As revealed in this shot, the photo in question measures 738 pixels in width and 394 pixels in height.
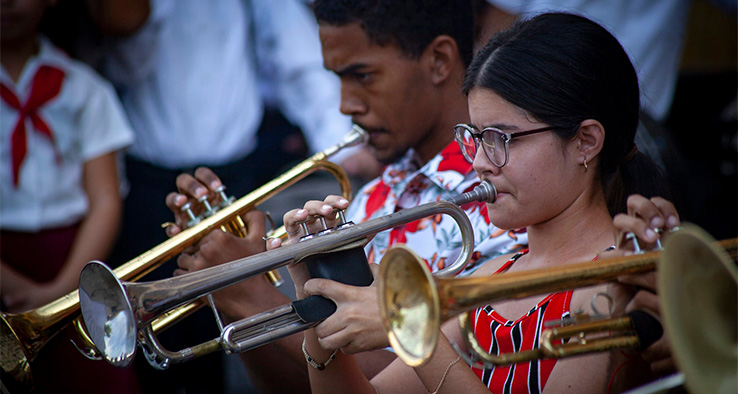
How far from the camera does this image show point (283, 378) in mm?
2398

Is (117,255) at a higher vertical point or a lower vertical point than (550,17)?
lower

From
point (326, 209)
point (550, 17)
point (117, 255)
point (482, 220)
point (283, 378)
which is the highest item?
point (550, 17)

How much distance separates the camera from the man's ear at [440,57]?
8.06ft

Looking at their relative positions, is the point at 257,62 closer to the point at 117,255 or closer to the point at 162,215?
the point at 162,215

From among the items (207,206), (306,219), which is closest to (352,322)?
(306,219)

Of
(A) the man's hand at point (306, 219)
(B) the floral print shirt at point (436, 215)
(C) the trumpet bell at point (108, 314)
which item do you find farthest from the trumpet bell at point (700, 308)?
(C) the trumpet bell at point (108, 314)

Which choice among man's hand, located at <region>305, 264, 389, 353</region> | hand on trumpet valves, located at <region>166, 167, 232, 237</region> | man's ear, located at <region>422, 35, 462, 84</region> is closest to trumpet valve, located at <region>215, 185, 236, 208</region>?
hand on trumpet valves, located at <region>166, 167, 232, 237</region>

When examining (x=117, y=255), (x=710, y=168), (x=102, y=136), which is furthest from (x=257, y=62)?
(x=710, y=168)

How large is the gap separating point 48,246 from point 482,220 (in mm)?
2148

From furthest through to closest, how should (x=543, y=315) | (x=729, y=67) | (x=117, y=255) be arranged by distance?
(x=729, y=67) → (x=117, y=255) → (x=543, y=315)

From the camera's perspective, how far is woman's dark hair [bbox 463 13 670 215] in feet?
5.65

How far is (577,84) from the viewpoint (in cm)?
172

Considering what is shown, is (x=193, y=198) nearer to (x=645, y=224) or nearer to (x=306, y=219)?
(x=306, y=219)

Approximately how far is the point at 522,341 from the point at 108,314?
3.28 feet
